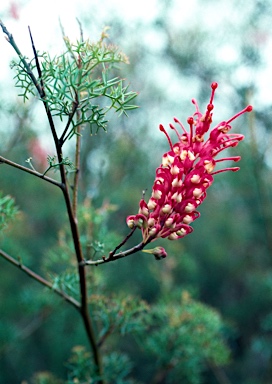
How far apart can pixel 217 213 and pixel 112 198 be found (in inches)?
45.4

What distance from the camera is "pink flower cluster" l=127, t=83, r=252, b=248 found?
1.94ft

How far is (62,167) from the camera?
0.61 m

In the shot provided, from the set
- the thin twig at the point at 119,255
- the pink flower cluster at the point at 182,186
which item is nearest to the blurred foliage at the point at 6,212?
the thin twig at the point at 119,255

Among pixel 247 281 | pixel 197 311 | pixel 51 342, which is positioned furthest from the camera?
pixel 247 281

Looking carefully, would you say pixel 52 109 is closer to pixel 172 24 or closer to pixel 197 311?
pixel 197 311

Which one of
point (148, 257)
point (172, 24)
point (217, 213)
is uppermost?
point (172, 24)

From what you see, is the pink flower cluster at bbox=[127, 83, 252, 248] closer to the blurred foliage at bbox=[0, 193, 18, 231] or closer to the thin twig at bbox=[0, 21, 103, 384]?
the thin twig at bbox=[0, 21, 103, 384]

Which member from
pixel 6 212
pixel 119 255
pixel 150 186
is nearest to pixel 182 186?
pixel 119 255

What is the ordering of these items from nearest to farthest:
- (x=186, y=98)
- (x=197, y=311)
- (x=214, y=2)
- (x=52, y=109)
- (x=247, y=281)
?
1. (x=52, y=109)
2. (x=197, y=311)
3. (x=214, y=2)
4. (x=186, y=98)
5. (x=247, y=281)

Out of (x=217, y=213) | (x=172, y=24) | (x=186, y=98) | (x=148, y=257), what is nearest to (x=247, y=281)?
(x=217, y=213)

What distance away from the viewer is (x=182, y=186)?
23.5 inches

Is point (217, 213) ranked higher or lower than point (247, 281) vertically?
higher

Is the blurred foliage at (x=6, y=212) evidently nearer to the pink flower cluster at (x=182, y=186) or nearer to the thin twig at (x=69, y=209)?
the thin twig at (x=69, y=209)

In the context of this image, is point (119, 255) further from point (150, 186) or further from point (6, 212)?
point (150, 186)
